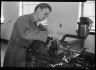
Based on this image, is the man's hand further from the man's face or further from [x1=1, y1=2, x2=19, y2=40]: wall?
[x1=1, y1=2, x2=19, y2=40]: wall

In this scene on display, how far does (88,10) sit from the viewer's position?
4.20 feet

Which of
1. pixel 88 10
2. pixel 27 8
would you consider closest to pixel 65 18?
pixel 88 10

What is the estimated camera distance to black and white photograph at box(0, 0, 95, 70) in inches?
44.8

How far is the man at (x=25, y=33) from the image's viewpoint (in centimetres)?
112

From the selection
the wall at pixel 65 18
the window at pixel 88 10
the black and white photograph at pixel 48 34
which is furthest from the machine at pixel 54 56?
the window at pixel 88 10

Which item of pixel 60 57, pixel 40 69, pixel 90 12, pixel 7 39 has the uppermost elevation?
pixel 90 12

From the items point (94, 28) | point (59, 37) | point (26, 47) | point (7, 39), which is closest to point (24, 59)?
point (26, 47)

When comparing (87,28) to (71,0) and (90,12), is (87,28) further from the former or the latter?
(71,0)

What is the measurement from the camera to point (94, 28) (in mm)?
1284

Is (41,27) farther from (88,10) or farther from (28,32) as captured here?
(88,10)

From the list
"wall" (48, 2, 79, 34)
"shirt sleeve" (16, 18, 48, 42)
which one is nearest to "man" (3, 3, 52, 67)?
"shirt sleeve" (16, 18, 48, 42)

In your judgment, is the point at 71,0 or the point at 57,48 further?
the point at 71,0

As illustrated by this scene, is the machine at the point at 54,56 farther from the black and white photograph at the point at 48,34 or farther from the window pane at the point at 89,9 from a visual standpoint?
the window pane at the point at 89,9

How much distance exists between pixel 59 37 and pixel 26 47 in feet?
0.87
